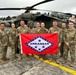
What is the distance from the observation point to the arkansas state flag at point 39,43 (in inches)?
299

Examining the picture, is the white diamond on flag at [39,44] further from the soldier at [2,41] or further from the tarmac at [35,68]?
the soldier at [2,41]

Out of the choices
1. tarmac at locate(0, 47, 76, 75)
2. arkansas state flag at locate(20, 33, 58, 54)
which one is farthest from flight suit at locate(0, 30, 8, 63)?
arkansas state flag at locate(20, 33, 58, 54)

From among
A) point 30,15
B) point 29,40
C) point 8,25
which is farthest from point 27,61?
point 8,25

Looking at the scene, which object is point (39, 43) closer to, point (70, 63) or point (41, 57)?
point (41, 57)

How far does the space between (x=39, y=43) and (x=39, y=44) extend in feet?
0.14

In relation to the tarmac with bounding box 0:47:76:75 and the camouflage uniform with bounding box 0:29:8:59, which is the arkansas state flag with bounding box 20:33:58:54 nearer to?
the tarmac with bounding box 0:47:76:75

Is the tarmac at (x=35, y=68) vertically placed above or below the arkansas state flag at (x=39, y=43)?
below

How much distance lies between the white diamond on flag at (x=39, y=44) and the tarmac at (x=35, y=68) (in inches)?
24.7

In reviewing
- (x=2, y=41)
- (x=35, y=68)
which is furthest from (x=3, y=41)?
(x=35, y=68)

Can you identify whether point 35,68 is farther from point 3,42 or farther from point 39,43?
point 3,42

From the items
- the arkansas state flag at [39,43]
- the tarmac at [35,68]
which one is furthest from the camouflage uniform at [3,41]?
the arkansas state flag at [39,43]

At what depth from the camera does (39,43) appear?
771 centimetres

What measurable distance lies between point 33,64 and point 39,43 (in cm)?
91

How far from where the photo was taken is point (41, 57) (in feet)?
27.0
